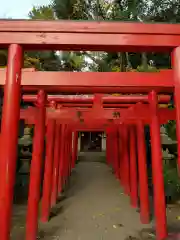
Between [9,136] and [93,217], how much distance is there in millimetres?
5272

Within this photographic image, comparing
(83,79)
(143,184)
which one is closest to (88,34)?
(83,79)

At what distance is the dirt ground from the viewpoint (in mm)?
6043

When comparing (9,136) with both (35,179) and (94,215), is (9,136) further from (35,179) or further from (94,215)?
(94,215)

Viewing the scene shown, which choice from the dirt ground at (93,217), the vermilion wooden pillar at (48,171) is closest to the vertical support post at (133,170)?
the dirt ground at (93,217)

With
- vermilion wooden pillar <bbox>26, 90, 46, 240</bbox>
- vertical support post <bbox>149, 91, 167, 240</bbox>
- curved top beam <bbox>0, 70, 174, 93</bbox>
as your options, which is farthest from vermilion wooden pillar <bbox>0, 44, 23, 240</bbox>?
vertical support post <bbox>149, 91, 167, 240</bbox>

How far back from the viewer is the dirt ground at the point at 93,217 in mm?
6043

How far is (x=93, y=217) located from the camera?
7465mm

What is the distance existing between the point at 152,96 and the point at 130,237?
119 inches

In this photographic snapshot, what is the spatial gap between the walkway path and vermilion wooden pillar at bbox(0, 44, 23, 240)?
3.36 m

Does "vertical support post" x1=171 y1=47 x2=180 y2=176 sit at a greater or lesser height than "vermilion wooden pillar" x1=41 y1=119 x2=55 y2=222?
greater

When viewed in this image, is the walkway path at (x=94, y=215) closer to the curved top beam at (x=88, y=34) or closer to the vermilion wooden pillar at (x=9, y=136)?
the vermilion wooden pillar at (x=9, y=136)

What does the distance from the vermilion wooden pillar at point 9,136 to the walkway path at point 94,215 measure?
11.0 feet

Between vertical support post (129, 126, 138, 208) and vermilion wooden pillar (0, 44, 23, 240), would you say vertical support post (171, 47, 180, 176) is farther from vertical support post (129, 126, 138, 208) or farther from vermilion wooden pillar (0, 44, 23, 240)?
vertical support post (129, 126, 138, 208)

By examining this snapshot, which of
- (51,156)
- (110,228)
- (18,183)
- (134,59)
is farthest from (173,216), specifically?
(134,59)
